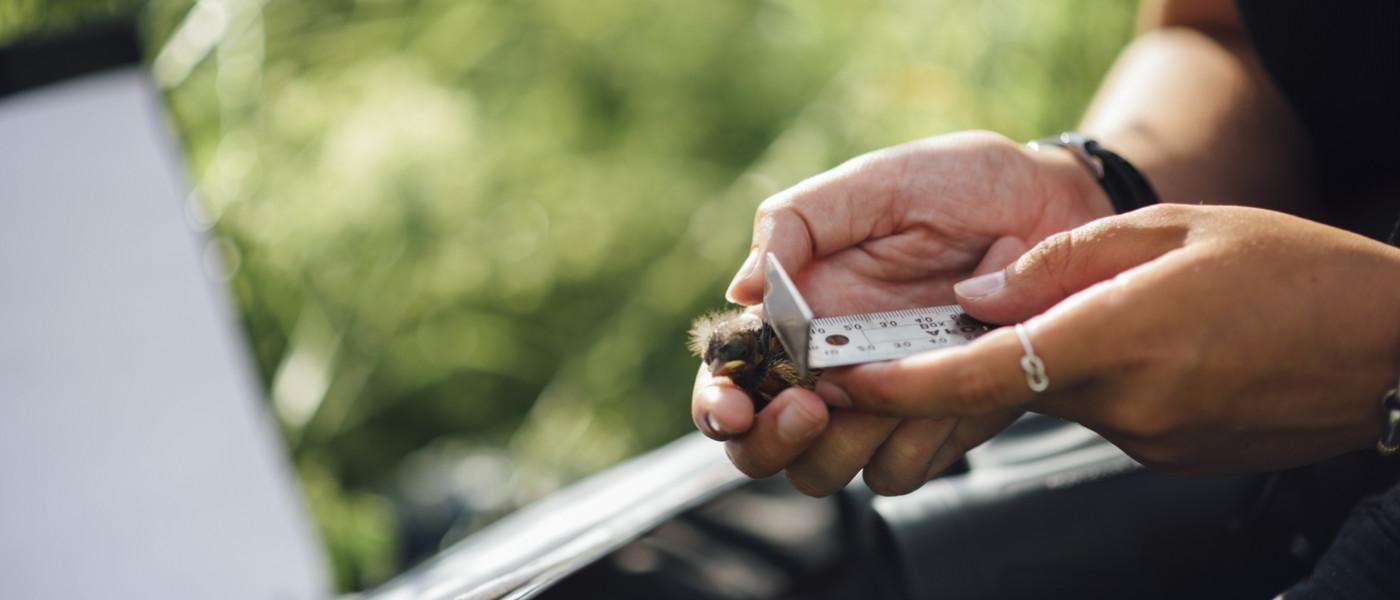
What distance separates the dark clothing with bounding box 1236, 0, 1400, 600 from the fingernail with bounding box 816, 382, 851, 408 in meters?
0.88

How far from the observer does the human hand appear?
0.94 metres

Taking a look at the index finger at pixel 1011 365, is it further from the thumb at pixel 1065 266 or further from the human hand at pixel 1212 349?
the thumb at pixel 1065 266

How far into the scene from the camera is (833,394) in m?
1.09

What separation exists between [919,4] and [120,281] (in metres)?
2.37

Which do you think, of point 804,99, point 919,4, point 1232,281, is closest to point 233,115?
point 804,99

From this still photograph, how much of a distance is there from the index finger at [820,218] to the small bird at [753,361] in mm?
67

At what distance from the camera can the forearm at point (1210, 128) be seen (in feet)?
5.21

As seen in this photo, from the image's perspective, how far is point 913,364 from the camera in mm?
974

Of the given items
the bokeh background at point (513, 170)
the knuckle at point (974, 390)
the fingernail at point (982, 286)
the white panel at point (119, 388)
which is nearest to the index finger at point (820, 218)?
the fingernail at point (982, 286)

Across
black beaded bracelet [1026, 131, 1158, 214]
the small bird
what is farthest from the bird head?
black beaded bracelet [1026, 131, 1158, 214]

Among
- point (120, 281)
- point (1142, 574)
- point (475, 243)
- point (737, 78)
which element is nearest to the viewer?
point (1142, 574)

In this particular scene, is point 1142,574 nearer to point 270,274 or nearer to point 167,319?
point 167,319

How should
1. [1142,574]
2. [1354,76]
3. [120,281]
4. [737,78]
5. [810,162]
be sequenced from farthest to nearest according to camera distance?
[737,78]
[810,162]
[120,281]
[1354,76]
[1142,574]

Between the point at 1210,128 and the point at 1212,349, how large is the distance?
2.86 feet
